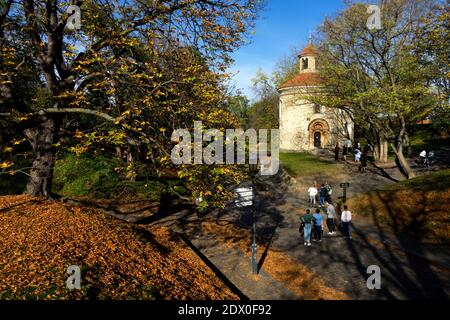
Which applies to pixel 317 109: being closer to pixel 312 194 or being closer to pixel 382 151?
pixel 382 151

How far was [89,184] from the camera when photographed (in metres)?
22.3

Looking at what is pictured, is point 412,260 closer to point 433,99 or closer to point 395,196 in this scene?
point 395,196

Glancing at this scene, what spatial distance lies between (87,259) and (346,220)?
35.3 feet

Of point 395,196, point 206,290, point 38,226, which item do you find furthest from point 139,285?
point 395,196

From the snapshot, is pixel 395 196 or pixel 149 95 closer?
pixel 149 95

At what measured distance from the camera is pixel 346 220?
14500 mm

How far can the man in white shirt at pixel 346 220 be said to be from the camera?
14414 millimetres

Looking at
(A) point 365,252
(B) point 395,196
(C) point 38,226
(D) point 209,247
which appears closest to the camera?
(C) point 38,226

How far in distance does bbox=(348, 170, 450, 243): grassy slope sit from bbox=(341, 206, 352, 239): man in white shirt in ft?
9.39

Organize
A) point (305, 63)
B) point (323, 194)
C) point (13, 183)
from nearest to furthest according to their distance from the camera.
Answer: point (13, 183) → point (323, 194) → point (305, 63)

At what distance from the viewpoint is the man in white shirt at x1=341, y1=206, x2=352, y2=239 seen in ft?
47.3

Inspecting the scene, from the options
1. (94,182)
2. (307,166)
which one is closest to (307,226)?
(94,182)
